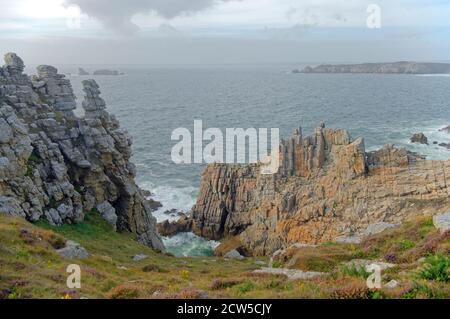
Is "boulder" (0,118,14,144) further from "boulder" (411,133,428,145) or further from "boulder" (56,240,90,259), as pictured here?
"boulder" (411,133,428,145)

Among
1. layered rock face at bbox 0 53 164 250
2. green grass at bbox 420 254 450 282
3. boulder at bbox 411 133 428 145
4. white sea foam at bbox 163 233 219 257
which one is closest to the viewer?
green grass at bbox 420 254 450 282

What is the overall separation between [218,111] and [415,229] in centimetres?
13958

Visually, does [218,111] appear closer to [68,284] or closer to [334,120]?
[334,120]

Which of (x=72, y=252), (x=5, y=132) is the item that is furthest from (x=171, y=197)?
(x=72, y=252)

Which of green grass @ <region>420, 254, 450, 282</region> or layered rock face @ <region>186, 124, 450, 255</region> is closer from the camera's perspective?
green grass @ <region>420, 254, 450, 282</region>

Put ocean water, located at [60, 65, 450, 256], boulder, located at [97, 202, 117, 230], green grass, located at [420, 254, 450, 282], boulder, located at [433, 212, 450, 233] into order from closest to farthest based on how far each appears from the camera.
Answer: green grass, located at [420, 254, 450, 282] → boulder, located at [433, 212, 450, 233] → boulder, located at [97, 202, 117, 230] → ocean water, located at [60, 65, 450, 256]

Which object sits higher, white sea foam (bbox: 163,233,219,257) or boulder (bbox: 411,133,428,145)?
boulder (bbox: 411,133,428,145)

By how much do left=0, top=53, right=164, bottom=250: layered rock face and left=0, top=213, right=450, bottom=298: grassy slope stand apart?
21.9 ft

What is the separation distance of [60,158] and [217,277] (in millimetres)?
24961

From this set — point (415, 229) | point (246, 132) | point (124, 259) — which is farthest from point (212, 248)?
point (246, 132)

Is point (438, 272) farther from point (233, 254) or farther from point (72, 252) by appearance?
point (233, 254)

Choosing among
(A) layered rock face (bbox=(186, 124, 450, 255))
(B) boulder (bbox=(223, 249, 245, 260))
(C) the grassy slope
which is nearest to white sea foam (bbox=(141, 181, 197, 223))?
(A) layered rock face (bbox=(186, 124, 450, 255))

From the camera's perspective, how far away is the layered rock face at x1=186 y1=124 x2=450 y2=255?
178 ft

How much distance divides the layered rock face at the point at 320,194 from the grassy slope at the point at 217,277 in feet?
84.3
